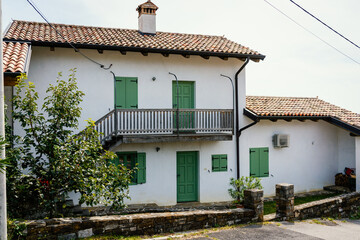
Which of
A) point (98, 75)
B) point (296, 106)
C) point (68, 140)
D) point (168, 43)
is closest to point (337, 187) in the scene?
point (296, 106)

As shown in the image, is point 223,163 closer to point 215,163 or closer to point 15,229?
point 215,163

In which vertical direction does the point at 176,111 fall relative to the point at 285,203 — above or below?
above

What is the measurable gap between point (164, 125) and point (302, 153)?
23.1 feet

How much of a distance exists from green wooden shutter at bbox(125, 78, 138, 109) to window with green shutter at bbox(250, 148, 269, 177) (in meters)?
5.29

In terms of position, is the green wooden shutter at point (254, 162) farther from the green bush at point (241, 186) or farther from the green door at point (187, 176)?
the green door at point (187, 176)

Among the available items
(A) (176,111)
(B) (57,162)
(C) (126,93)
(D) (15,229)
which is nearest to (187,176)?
(A) (176,111)

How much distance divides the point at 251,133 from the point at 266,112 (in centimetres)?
113

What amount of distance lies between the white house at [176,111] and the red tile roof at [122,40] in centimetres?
4

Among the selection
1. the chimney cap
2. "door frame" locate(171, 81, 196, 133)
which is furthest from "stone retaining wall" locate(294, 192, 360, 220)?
the chimney cap

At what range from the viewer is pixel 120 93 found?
1273cm

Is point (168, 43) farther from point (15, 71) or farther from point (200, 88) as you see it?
point (15, 71)

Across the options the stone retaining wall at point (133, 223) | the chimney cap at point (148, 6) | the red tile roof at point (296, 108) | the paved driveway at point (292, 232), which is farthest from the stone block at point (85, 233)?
the chimney cap at point (148, 6)

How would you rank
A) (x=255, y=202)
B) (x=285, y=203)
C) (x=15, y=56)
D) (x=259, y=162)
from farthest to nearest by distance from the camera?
(x=259, y=162)
(x=285, y=203)
(x=15, y=56)
(x=255, y=202)

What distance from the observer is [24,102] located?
305 inches
